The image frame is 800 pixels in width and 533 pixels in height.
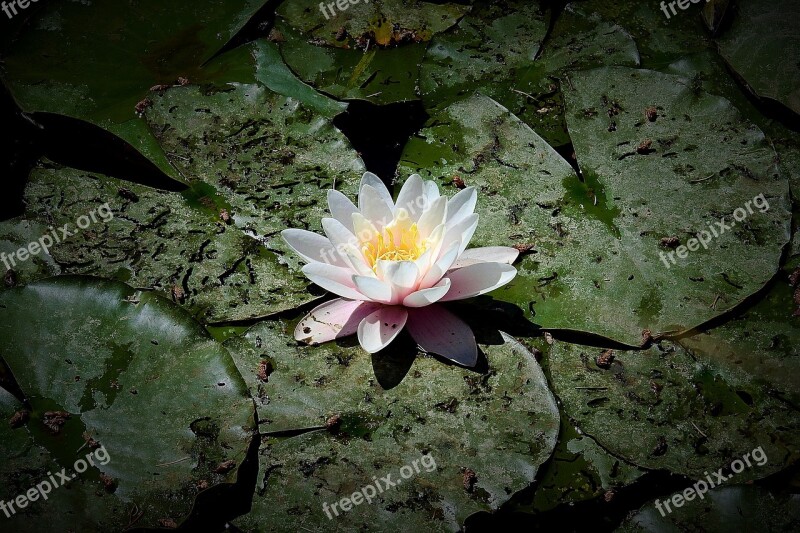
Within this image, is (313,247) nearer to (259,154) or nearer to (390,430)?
(259,154)

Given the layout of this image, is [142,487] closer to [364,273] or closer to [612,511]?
[364,273]

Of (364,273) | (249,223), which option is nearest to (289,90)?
(249,223)

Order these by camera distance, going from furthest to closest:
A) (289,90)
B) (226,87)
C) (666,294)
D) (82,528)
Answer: (289,90), (226,87), (666,294), (82,528)

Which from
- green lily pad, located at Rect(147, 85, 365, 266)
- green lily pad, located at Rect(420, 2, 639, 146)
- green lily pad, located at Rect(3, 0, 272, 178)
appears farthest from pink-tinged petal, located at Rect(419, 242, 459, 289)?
green lily pad, located at Rect(3, 0, 272, 178)

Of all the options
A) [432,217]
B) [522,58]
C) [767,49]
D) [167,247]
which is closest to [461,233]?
[432,217]

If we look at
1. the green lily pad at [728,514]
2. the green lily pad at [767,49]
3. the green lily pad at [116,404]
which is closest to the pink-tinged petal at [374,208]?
the green lily pad at [116,404]

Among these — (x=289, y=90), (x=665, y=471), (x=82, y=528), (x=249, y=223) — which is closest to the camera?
(x=82, y=528)

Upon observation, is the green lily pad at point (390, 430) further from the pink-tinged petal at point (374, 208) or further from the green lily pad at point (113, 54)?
the green lily pad at point (113, 54)
